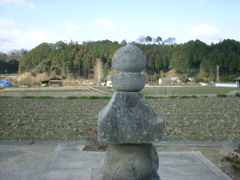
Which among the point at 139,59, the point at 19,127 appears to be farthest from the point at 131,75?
the point at 19,127

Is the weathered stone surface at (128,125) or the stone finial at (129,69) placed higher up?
the stone finial at (129,69)

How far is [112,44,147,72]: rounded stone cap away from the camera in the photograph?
3.37m

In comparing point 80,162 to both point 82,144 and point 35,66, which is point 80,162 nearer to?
point 82,144

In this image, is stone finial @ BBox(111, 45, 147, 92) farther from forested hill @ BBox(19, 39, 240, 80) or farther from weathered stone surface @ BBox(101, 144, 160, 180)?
forested hill @ BBox(19, 39, 240, 80)

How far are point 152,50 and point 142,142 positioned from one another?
10827 cm

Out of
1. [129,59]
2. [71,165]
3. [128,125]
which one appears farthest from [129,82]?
[71,165]

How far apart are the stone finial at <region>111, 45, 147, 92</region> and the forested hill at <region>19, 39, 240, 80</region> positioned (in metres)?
84.5

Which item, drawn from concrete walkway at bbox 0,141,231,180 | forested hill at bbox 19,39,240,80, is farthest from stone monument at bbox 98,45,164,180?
forested hill at bbox 19,39,240,80

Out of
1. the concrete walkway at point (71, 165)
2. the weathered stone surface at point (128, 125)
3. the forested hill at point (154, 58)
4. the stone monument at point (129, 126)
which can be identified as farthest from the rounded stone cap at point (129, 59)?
the forested hill at point (154, 58)

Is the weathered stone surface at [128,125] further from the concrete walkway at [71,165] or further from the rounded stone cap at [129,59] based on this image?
the concrete walkway at [71,165]

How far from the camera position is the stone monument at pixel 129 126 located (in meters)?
3.12

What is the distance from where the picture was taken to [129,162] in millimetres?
3305

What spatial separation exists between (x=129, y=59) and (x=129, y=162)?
130cm

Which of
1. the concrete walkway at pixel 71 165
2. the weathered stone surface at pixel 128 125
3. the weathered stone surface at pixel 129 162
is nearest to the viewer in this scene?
the weathered stone surface at pixel 128 125
